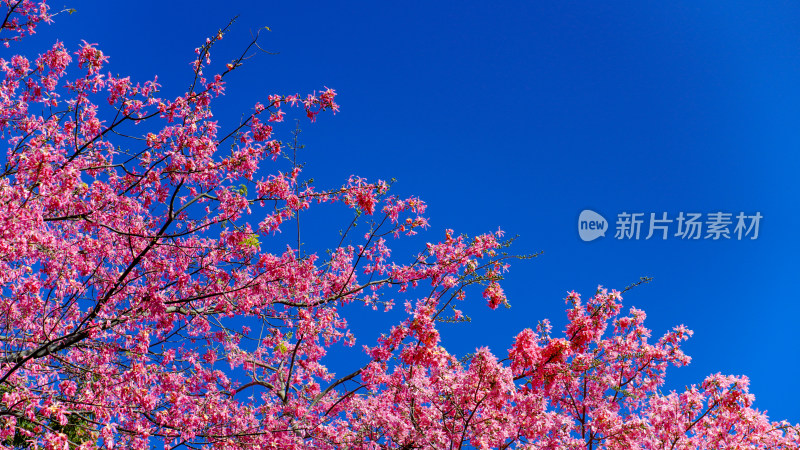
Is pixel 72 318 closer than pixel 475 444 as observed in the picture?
No

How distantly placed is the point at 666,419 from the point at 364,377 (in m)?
4.14

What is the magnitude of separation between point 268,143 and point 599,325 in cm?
496

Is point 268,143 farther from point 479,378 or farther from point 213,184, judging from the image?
point 479,378

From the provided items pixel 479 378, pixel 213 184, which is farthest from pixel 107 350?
pixel 479 378

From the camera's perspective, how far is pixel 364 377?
837cm

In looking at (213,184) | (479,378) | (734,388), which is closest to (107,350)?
(213,184)

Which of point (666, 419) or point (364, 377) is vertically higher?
point (364, 377)

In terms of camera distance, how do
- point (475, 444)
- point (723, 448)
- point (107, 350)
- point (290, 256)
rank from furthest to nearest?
point (290, 256), point (723, 448), point (475, 444), point (107, 350)

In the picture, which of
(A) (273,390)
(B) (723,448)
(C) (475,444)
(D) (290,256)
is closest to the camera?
(C) (475,444)

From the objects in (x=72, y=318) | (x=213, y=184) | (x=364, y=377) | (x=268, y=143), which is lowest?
(x=364, y=377)

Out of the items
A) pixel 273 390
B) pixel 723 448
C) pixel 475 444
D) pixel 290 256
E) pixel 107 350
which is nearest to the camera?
pixel 107 350

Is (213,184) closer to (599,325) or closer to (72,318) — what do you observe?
(72,318)

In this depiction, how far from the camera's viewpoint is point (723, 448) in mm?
7875

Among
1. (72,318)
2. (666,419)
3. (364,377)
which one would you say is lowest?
(666,419)
